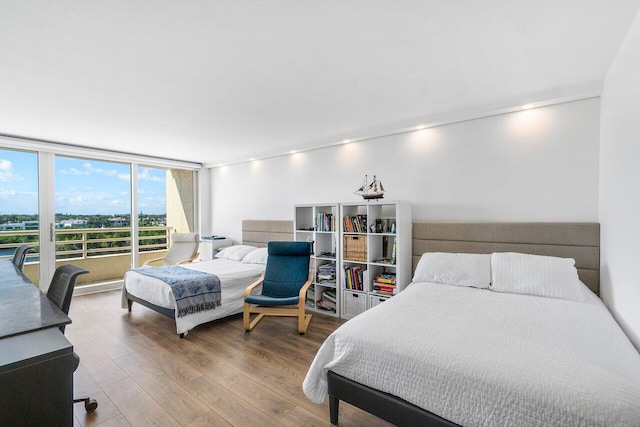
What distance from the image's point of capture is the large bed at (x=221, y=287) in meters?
3.47

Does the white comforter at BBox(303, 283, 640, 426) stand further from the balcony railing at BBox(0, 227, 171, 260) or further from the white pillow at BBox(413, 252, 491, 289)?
the balcony railing at BBox(0, 227, 171, 260)

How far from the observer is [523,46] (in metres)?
2.21

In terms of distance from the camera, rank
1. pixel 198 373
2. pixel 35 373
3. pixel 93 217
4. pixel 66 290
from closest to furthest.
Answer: pixel 35 373 < pixel 66 290 < pixel 198 373 < pixel 93 217

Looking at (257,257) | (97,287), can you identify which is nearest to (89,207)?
(97,287)

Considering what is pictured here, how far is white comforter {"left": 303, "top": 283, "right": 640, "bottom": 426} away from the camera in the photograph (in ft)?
4.23

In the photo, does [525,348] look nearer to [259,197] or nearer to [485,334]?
[485,334]

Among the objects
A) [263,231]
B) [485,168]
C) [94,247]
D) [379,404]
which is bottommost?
[379,404]

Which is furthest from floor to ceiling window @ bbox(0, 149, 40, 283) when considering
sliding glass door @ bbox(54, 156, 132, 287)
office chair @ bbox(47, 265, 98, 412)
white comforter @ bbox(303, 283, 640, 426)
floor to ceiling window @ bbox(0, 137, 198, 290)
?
white comforter @ bbox(303, 283, 640, 426)

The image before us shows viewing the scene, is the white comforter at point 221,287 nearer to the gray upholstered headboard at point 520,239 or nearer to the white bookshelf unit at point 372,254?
the white bookshelf unit at point 372,254

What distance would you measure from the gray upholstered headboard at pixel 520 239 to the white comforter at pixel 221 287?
90.9 inches

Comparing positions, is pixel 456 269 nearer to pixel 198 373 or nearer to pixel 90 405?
pixel 198 373

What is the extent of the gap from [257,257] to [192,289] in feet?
4.79

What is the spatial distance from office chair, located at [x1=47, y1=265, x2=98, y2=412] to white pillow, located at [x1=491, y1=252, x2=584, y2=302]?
134 inches

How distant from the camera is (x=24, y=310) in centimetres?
179
